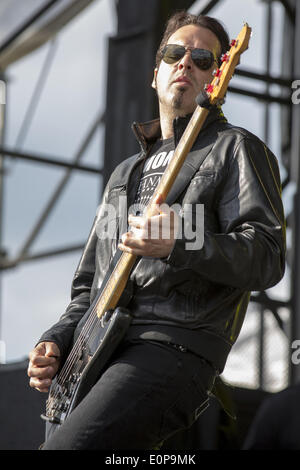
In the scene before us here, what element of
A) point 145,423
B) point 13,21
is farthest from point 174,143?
point 13,21

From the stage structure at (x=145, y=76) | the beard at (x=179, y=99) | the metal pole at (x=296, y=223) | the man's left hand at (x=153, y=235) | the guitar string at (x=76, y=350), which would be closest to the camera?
the man's left hand at (x=153, y=235)

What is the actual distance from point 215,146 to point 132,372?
845 mm

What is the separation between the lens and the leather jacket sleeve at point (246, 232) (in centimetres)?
284

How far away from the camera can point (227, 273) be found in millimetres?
2857

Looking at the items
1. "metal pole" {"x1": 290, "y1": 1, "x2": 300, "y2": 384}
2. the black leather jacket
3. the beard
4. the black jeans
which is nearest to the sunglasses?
the beard

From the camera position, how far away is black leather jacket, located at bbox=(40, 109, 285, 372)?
9.41 ft

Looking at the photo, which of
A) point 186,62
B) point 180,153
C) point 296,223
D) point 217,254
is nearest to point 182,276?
point 217,254

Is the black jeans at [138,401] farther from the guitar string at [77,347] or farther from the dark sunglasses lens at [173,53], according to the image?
the dark sunglasses lens at [173,53]

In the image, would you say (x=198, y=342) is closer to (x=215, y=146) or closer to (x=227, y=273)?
(x=227, y=273)

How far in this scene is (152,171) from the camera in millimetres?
3393

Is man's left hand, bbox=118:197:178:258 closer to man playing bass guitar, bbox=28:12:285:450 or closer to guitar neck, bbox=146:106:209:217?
man playing bass guitar, bbox=28:12:285:450

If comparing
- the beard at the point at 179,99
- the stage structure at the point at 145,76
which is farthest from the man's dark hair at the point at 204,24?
the stage structure at the point at 145,76

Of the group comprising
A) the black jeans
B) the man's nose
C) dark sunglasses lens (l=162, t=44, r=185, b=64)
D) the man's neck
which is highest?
dark sunglasses lens (l=162, t=44, r=185, b=64)

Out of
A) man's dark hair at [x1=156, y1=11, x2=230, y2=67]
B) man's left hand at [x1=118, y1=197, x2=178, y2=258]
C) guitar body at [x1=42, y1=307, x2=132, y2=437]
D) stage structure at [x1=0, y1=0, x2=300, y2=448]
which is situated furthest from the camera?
stage structure at [x1=0, y1=0, x2=300, y2=448]
